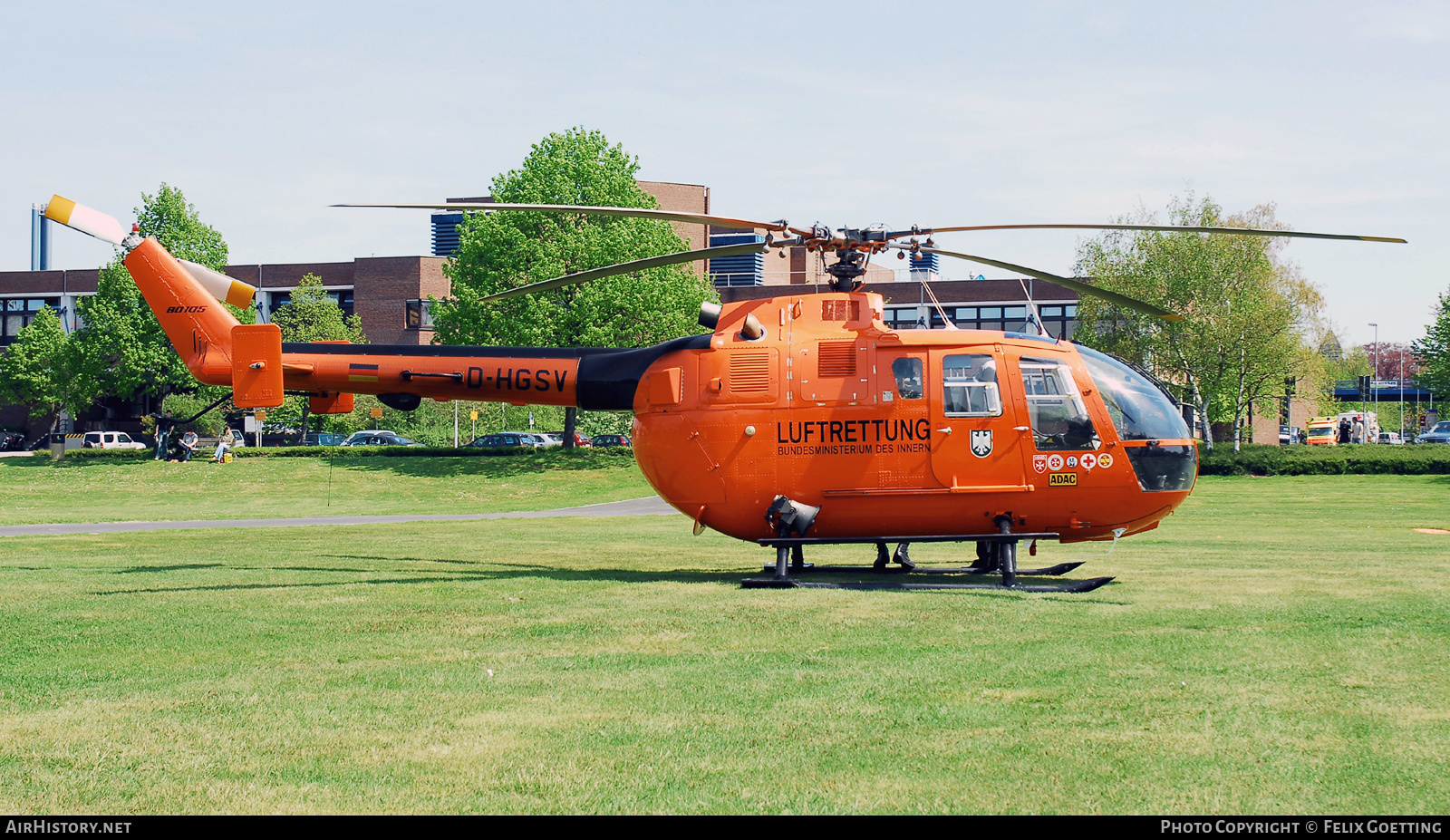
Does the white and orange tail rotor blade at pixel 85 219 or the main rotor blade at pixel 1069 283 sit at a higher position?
the white and orange tail rotor blade at pixel 85 219

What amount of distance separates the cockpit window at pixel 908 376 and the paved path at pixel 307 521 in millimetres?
15630

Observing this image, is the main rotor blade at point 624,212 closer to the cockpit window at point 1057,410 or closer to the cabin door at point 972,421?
the cabin door at point 972,421

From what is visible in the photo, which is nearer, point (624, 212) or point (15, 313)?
point (624, 212)

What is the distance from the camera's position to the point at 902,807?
5.56 m

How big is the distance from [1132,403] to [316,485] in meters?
37.4

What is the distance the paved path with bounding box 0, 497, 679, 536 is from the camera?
2641cm

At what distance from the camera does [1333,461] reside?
46.4 m

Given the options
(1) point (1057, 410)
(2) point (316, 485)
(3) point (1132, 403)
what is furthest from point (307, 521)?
A: (3) point (1132, 403)

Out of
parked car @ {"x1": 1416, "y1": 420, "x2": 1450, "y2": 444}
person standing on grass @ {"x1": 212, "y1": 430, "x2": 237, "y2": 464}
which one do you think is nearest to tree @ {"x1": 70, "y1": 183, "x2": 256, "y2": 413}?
person standing on grass @ {"x1": 212, "y1": 430, "x2": 237, "y2": 464}

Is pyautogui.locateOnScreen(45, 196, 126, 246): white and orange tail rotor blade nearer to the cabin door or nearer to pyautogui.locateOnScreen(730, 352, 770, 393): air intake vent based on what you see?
pyautogui.locateOnScreen(730, 352, 770, 393): air intake vent

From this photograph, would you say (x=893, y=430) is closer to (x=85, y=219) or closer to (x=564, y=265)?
(x=85, y=219)

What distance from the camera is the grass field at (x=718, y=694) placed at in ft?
19.3

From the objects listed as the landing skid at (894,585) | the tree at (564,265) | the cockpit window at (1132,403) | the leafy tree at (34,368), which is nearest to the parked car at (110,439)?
the leafy tree at (34,368)

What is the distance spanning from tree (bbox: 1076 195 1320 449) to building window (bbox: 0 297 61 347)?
72.4 meters
